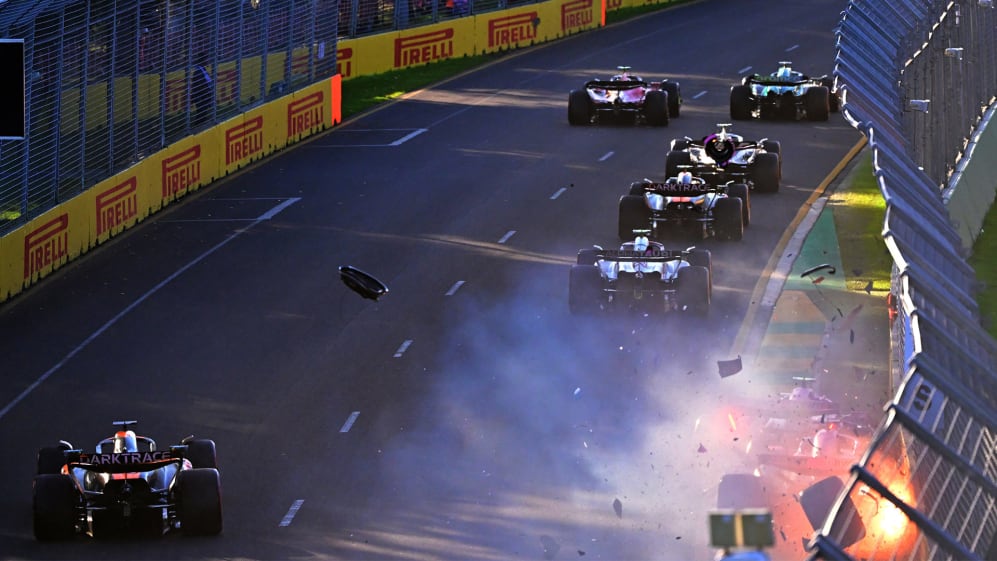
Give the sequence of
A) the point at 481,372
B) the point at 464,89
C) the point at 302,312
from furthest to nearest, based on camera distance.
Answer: the point at 464,89, the point at 302,312, the point at 481,372

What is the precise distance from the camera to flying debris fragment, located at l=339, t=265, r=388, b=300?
24.2 meters

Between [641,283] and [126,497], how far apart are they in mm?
9118

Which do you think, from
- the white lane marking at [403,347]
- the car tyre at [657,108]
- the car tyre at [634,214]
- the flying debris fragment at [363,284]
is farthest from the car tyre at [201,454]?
the car tyre at [657,108]

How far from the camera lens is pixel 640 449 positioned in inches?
738

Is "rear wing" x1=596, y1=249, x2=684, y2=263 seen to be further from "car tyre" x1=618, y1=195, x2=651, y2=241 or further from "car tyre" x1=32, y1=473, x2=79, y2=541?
"car tyre" x1=32, y1=473, x2=79, y2=541

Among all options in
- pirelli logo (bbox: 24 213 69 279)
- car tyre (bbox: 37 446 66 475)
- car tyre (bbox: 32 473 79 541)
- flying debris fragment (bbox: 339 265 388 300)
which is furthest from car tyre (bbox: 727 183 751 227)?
car tyre (bbox: 32 473 79 541)

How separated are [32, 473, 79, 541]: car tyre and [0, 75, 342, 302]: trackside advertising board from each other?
9923 mm

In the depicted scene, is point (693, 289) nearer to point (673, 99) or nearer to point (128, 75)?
point (128, 75)

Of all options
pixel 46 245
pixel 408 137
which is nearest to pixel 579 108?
pixel 408 137

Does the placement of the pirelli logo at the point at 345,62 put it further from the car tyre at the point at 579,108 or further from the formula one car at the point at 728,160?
the formula one car at the point at 728,160

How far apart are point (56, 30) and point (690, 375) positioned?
12270mm

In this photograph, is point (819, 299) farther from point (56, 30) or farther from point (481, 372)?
point (56, 30)

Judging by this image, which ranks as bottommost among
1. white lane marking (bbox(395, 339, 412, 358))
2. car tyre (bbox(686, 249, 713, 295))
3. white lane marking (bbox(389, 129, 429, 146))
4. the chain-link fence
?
white lane marking (bbox(389, 129, 429, 146))

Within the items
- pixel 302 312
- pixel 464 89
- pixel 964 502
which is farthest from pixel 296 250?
pixel 964 502
